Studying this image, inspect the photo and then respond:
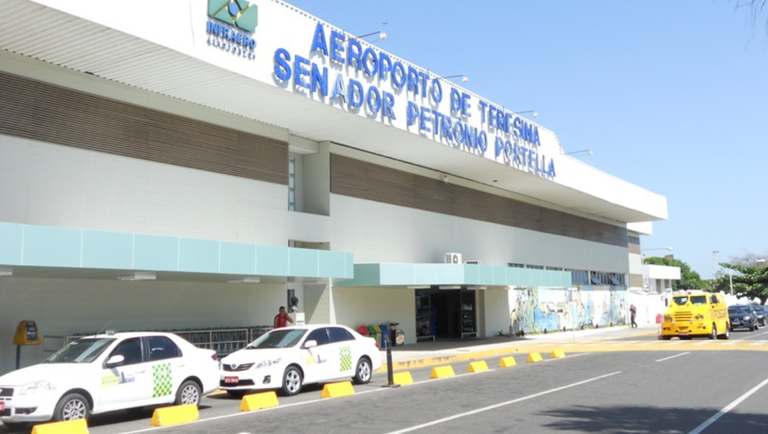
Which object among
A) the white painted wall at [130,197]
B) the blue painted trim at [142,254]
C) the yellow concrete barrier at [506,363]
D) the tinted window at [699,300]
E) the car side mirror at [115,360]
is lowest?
the yellow concrete barrier at [506,363]

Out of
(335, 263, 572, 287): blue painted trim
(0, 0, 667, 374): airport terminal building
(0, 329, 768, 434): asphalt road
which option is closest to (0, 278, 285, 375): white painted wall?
(0, 0, 667, 374): airport terminal building

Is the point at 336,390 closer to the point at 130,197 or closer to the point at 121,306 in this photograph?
the point at 121,306

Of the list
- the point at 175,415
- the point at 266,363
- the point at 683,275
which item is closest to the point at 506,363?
the point at 266,363

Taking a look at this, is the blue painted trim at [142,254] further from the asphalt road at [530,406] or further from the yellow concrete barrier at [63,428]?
the yellow concrete barrier at [63,428]

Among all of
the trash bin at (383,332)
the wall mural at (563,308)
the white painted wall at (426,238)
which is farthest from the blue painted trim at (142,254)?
the wall mural at (563,308)

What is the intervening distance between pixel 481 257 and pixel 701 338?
11.2 m

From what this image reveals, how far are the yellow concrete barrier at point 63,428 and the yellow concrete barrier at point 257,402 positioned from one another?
11.3 feet

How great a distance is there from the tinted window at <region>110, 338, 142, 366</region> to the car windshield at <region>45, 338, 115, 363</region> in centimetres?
25

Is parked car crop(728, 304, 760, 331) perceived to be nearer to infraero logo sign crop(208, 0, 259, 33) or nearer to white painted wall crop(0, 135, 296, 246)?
white painted wall crop(0, 135, 296, 246)

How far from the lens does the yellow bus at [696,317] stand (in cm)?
3281

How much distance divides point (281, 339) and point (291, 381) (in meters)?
1.27

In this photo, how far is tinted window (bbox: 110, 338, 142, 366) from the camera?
13.7 metres

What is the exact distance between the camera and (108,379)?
13133 mm

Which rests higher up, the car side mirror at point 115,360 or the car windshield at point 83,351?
the car windshield at point 83,351
